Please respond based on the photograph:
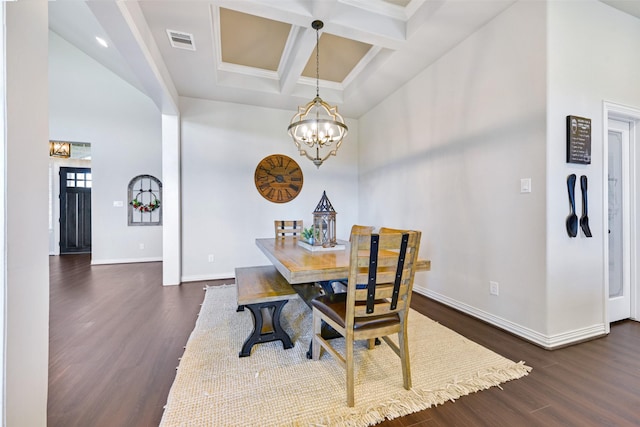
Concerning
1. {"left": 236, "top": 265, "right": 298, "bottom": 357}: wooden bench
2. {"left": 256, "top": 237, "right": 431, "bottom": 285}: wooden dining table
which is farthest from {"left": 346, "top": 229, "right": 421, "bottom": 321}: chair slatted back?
{"left": 236, "top": 265, "right": 298, "bottom": 357}: wooden bench

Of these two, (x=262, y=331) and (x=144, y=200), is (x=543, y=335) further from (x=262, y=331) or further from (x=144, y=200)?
(x=144, y=200)

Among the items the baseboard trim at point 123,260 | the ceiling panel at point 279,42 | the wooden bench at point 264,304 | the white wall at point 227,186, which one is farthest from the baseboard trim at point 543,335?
the baseboard trim at point 123,260

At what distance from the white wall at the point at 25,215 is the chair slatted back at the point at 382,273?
128 centimetres

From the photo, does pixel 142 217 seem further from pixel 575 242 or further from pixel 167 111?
pixel 575 242

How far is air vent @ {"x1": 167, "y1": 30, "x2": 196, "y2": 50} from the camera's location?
251 centimetres

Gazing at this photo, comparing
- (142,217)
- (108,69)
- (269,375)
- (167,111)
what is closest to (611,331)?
(269,375)

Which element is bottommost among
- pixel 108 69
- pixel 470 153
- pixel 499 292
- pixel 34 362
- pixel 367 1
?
pixel 499 292

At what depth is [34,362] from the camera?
945 mm

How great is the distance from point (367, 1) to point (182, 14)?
1.67m

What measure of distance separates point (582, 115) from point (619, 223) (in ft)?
3.96

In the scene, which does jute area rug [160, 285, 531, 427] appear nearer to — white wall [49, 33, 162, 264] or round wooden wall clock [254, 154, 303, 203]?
round wooden wall clock [254, 154, 303, 203]

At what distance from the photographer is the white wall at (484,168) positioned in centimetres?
211

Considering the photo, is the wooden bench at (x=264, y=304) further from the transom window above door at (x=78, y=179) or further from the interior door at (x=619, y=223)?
the transom window above door at (x=78, y=179)

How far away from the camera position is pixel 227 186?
4219mm
